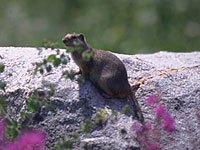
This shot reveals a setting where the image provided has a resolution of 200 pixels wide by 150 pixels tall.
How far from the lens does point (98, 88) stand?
5.32 metres

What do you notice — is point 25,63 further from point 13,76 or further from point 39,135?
point 39,135

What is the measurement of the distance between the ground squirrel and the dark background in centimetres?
397

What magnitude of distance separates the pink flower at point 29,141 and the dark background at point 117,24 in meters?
4.26

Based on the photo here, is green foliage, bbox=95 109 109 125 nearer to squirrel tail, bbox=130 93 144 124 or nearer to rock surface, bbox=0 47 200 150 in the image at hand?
rock surface, bbox=0 47 200 150

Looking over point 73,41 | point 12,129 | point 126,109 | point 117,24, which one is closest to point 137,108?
point 126,109

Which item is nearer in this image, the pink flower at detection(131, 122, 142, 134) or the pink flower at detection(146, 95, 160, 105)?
the pink flower at detection(131, 122, 142, 134)

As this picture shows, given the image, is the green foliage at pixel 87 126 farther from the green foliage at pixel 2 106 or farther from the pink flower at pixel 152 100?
the pink flower at pixel 152 100

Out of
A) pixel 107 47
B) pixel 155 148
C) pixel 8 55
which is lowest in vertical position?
pixel 155 148

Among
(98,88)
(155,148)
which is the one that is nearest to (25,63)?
(98,88)

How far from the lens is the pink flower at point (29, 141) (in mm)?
5039

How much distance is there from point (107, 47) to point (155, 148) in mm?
4298

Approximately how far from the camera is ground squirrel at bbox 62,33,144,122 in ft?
17.3

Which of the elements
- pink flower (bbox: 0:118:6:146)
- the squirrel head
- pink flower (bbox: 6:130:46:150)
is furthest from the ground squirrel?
pink flower (bbox: 0:118:6:146)

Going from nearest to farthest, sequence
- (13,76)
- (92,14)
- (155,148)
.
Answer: (155,148), (13,76), (92,14)
